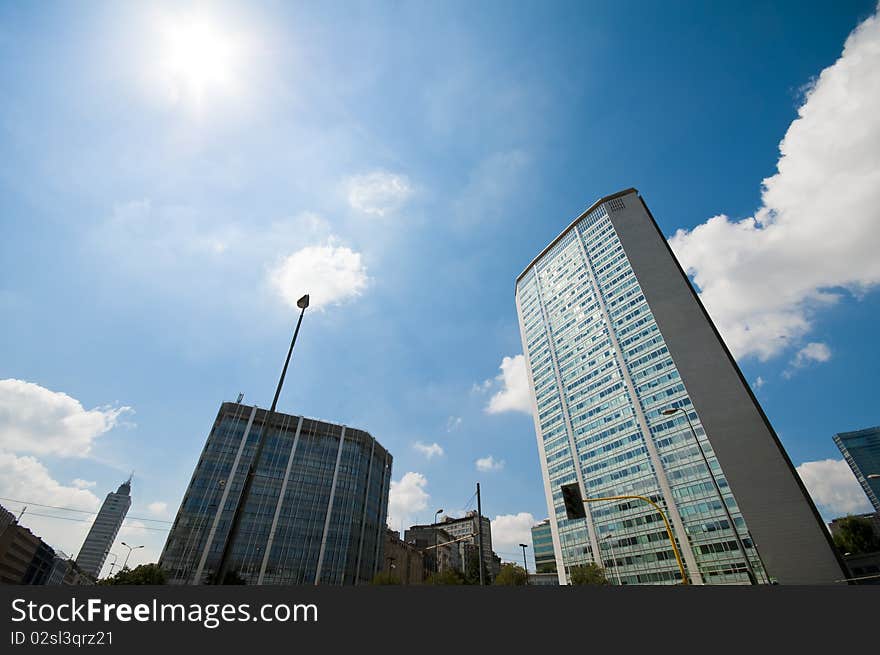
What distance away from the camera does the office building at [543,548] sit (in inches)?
4125

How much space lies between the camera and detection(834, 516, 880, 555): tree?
55006 mm

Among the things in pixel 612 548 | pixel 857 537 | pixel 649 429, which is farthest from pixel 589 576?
pixel 857 537

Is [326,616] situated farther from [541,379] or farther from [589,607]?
[541,379]

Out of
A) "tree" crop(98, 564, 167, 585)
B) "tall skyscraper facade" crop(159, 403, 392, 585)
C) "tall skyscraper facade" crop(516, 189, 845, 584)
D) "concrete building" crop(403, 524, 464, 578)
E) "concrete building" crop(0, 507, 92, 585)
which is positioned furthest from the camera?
"concrete building" crop(403, 524, 464, 578)

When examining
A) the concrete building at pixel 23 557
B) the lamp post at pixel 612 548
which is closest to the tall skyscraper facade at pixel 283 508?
the concrete building at pixel 23 557

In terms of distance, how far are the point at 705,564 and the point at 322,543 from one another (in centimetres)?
6186

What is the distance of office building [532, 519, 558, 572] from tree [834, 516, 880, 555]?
6159 centimetres

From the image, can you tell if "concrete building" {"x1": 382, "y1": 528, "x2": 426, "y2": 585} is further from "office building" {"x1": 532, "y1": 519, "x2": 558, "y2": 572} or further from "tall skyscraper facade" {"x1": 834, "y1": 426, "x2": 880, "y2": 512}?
Result: "tall skyscraper facade" {"x1": 834, "y1": 426, "x2": 880, "y2": 512}

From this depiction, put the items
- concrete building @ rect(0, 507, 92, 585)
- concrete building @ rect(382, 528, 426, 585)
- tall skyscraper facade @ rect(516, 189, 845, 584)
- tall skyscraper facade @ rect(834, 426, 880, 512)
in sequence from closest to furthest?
tall skyscraper facade @ rect(516, 189, 845, 584)
concrete building @ rect(382, 528, 426, 585)
concrete building @ rect(0, 507, 92, 585)
tall skyscraper facade @ rect(834, 426, 880, 512)

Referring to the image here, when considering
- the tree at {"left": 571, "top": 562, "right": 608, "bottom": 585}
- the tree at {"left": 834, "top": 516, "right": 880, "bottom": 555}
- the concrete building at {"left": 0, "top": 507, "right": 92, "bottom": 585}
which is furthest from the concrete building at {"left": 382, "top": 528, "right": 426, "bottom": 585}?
the tree at {"left": 834, "top": 516, "right": 880, "bottom": 555}

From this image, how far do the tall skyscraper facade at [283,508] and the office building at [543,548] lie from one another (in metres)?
54.6

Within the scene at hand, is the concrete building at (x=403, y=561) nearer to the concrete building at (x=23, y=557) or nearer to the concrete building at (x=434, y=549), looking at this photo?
the concrete building at (x=434, y=549)

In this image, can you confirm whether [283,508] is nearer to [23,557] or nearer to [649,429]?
[649,429]

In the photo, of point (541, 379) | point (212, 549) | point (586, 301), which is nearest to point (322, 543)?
point (212, 549)
